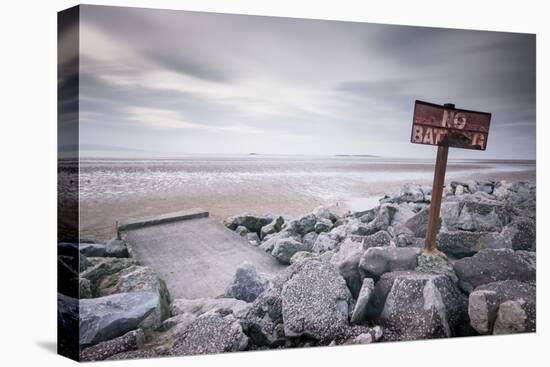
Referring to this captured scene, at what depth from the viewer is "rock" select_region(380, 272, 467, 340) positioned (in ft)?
16.3

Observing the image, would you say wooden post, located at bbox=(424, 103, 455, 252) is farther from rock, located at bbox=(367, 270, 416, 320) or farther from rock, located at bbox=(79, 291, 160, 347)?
rock, located at bbox=(79, 291, 160, 347)

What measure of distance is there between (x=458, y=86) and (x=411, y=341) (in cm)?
241

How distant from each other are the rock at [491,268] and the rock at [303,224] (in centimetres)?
140

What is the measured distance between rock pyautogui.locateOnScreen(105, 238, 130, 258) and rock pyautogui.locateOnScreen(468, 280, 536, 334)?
305 cm

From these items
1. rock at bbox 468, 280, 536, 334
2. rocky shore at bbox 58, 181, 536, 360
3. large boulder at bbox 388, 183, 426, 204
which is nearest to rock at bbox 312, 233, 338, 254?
rocky shore at bbox 58, 181, 536, 360

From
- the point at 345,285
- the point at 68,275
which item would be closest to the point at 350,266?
the point at 345,285

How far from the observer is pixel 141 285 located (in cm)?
450

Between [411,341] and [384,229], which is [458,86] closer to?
[384,229]

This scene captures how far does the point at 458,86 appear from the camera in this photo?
5.39 meters

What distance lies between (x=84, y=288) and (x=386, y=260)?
8.51 feet

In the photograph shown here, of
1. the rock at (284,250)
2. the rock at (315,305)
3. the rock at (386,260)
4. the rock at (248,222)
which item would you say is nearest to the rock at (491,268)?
the rock at (386,260)

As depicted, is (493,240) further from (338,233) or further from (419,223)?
(338,233)

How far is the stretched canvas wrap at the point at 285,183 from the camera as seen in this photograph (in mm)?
4457

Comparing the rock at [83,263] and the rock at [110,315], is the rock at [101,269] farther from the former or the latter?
the rock at [110,315]
